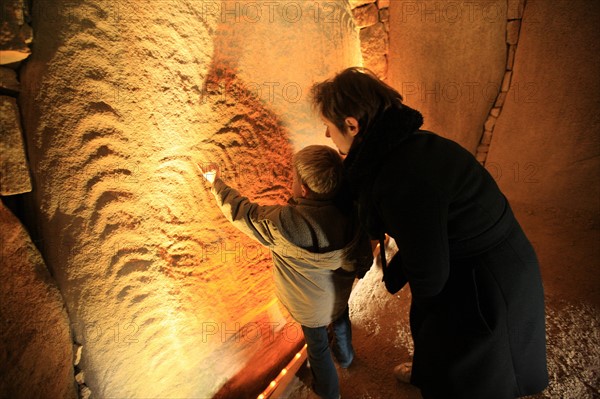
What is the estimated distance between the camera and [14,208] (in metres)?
1.21

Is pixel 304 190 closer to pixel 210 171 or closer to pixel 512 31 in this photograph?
pixel 210 171

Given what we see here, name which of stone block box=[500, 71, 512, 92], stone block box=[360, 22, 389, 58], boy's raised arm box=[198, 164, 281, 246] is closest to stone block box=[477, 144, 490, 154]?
stone block box=[500, 71, 512, 92]

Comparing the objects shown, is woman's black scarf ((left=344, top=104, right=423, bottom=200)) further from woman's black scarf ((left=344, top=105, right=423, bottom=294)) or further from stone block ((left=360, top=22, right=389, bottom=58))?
stone block ((left=360, top=22, right=389, bottom=58))

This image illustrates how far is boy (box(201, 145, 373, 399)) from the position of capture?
1.43 metres

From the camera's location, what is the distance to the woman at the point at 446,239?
3.27 feet

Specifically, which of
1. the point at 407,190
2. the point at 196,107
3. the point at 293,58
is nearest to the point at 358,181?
the point at 407,190

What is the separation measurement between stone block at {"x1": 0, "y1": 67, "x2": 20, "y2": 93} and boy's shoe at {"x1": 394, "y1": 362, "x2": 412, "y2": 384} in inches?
108

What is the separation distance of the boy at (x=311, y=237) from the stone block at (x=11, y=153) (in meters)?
0.78

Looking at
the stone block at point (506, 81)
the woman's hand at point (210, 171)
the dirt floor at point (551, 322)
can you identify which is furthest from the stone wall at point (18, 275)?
the stone block at point (506, 81)

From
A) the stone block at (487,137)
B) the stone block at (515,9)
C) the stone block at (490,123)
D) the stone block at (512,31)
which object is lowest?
the stone block at (487,137)

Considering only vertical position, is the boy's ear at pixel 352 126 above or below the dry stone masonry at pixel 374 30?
below

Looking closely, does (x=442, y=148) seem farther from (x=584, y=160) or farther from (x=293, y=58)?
(x=584, y=160)

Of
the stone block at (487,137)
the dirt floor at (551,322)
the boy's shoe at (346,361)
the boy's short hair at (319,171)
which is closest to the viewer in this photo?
the boy's short hair at (319,171)

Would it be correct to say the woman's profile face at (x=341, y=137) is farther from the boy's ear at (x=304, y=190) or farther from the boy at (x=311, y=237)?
the boy's ear at (x=304, y=190)
